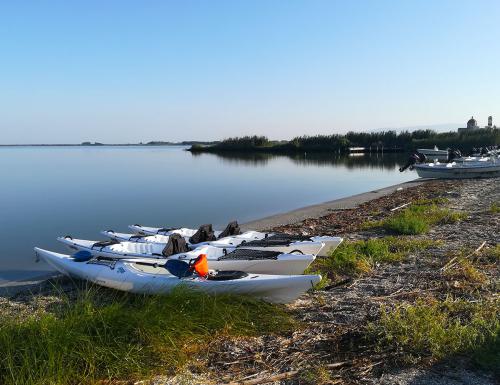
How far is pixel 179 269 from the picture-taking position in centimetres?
614

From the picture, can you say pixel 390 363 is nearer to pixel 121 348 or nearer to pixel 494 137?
pixel 121 348

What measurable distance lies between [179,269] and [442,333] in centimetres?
325

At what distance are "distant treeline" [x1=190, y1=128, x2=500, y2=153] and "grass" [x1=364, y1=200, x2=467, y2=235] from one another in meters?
39.6

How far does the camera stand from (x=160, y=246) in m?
8.49

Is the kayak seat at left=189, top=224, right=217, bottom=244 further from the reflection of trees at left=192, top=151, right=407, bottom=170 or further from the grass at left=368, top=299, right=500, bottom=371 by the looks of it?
the reflection of trees at left=192, top=151, right=407, bottom=170

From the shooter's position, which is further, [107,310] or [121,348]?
[107,310]

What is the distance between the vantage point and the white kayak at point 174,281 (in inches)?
220

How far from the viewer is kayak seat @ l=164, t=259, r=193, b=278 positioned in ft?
19.9

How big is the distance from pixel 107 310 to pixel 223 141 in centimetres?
8269

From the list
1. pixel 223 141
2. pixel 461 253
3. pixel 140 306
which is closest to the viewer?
pixel 140 306

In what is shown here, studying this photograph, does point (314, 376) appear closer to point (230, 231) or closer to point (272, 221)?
point (230, 231)

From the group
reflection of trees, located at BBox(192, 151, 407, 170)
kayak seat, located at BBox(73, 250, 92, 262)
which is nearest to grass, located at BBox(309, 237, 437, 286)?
kayak seat, located at BBox(73, 250, 92, 262)

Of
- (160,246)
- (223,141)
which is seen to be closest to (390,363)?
(160,246)

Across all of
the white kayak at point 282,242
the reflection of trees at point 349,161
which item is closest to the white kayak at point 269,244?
the white kayak at point 282,242
